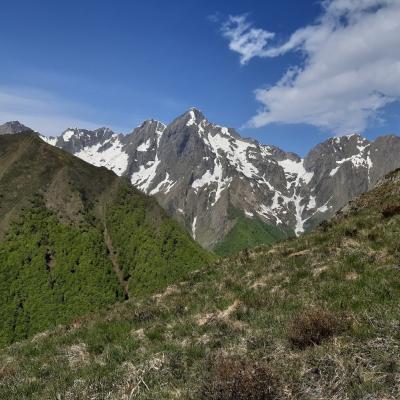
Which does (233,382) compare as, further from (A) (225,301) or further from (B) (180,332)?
(A) (225,301)

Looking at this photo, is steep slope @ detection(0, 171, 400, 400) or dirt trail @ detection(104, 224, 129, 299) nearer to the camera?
steep slope @ detection(0, 171, 400, 400)

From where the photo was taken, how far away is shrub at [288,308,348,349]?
10.4 m

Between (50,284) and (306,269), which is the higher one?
(306,269)

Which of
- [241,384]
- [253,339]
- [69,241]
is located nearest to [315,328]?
[253,339]

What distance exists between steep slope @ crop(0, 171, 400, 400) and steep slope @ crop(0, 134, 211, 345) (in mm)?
81640

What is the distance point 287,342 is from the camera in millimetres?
10703

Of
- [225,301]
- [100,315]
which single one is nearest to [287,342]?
[225,301]

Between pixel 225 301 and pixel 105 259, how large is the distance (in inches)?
4518

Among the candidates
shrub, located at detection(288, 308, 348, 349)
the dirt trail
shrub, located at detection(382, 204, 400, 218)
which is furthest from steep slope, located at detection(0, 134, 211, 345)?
shrub, located at detection(288, 308, 348, 349)

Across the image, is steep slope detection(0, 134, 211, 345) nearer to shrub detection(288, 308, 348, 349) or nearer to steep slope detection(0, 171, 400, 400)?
steep slope detection(0, 171, 400, 400)

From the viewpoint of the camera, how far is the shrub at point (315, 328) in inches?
409

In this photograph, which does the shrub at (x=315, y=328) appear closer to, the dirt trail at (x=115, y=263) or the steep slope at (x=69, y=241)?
the steep slope at (x=69, y=241)

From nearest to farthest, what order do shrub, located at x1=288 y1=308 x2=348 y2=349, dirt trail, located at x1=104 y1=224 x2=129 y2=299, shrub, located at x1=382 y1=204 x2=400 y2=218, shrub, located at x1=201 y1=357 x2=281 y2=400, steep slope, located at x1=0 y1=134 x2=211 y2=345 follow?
shrub, located at x1=201 y1=357 x2=281 y2=400 < shrub, located at x1=288 y1=308 x2=348 y2=349 < shrub, located at x1=382 y1=204 x2=400 y2=218 < steep slope, located at x1=0 y1=134 x2=211 y2=345 < dirt trail, located at x1=104 y1=224 x2=129 y2=299

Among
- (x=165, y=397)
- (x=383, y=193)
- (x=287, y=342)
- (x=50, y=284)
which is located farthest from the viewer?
(x=50, y=284)
